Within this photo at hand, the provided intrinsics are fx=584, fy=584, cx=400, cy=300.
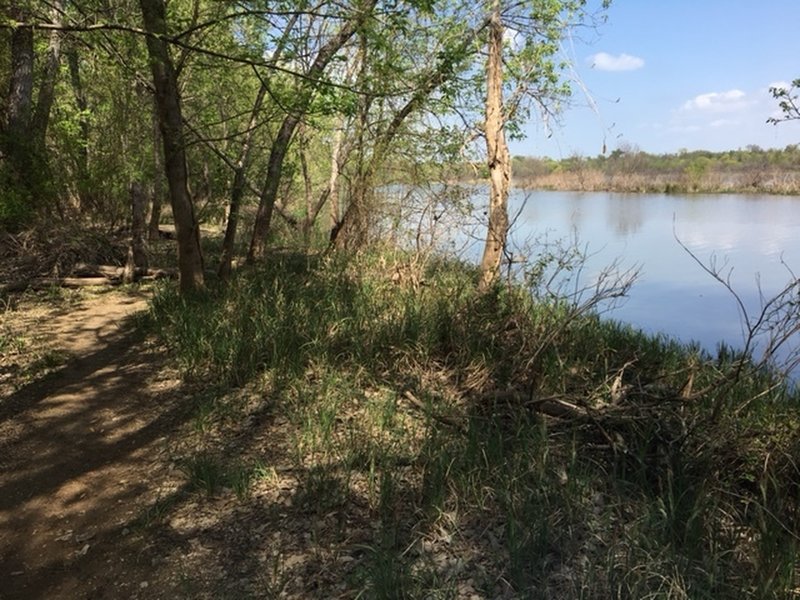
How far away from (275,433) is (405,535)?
155 centimetres

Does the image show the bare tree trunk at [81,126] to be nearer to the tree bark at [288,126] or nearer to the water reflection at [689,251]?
the tree bark at [288,126]

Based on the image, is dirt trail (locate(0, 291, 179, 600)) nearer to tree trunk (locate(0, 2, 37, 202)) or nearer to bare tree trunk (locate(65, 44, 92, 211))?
tree trunk (locate(0, 2, 37, 202))

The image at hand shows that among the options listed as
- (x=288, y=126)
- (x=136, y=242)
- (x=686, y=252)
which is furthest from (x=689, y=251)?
(x=686, y=252)

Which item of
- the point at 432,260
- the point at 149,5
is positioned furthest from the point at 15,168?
the point at 432,260

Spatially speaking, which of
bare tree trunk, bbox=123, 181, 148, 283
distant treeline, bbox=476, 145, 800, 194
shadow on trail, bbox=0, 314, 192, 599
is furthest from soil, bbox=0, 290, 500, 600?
distant treeline, bbox=476, 145, 800, 194

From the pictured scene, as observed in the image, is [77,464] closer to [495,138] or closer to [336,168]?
[495,138]

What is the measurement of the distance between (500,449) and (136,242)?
762cm

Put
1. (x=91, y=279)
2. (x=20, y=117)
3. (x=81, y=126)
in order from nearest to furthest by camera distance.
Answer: (x=20, y=117) → (x=91, y=279) → (x=81, y=126)

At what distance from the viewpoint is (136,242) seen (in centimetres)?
909

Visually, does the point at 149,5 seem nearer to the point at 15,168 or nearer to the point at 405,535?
the point at 15,168

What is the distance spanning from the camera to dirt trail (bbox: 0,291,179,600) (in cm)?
279

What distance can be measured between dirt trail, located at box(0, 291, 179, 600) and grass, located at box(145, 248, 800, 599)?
0.41 m

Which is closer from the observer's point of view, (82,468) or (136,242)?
Answer: (82,468)

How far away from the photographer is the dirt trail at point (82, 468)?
279cm
